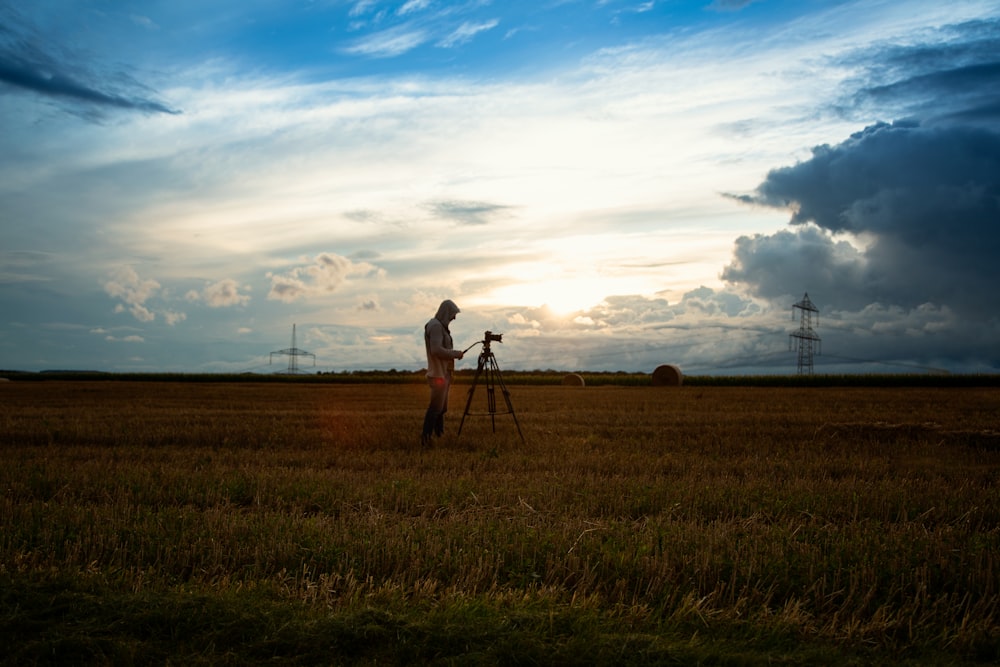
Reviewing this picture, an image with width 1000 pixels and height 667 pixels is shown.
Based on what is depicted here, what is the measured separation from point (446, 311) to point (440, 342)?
683mm

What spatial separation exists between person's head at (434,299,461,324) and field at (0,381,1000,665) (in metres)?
2.86

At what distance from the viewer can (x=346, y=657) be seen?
205 inches

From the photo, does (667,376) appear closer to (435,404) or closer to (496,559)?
(435,404)

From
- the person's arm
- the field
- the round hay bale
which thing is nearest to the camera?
the field

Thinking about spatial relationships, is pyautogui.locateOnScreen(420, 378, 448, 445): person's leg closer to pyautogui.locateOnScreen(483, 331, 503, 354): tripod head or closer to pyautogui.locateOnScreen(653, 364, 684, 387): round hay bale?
pyautogui.locateOnScreen(483, 331, 503, 354): tripod head

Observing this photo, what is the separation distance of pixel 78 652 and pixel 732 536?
597 centimetres

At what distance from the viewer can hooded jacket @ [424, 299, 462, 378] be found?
1504cm

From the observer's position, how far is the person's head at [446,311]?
50.5 feet

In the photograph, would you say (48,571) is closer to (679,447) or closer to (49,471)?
(49,471)

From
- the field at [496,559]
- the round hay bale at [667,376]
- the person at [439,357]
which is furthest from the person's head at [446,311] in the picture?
the round hay bale at [667,376]

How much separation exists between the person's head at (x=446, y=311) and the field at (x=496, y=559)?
286cm

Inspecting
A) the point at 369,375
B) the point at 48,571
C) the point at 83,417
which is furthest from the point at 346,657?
the point at 369,375

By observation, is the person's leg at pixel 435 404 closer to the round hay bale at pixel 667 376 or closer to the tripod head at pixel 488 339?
the tripod head at pixel 488 339

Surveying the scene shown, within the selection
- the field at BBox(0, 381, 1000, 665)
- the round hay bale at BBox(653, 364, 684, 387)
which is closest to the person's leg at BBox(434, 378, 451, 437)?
the field at BBox(0, 381, 1000, 665)
